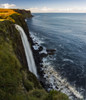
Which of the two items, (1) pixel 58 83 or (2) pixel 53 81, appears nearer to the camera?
(1) pixel 58 83

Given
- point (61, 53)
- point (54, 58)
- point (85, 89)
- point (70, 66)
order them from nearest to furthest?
point (85, 89)
point (70, 66)
point (54, 58)
point (61, 53)

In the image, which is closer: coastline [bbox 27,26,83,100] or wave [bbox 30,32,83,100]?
wave [bbox 30,32,83,100]

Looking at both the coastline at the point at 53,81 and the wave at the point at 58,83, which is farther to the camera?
the coastline at the point at 53,81

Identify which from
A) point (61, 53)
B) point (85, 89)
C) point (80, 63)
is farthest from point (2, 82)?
point (61, 53)

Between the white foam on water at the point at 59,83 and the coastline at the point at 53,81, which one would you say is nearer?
the white foam on water at the point at 59,83

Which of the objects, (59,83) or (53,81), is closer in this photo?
(59,83)

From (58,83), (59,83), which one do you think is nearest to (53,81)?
(58,83)

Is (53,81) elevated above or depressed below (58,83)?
above

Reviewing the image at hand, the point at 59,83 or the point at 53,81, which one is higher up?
the point at 53,81

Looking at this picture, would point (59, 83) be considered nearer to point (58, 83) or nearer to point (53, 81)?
point (58, 83)

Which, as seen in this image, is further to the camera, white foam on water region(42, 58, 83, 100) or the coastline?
the coastline

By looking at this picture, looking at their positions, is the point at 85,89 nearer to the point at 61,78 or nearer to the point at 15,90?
the point at 61,78
